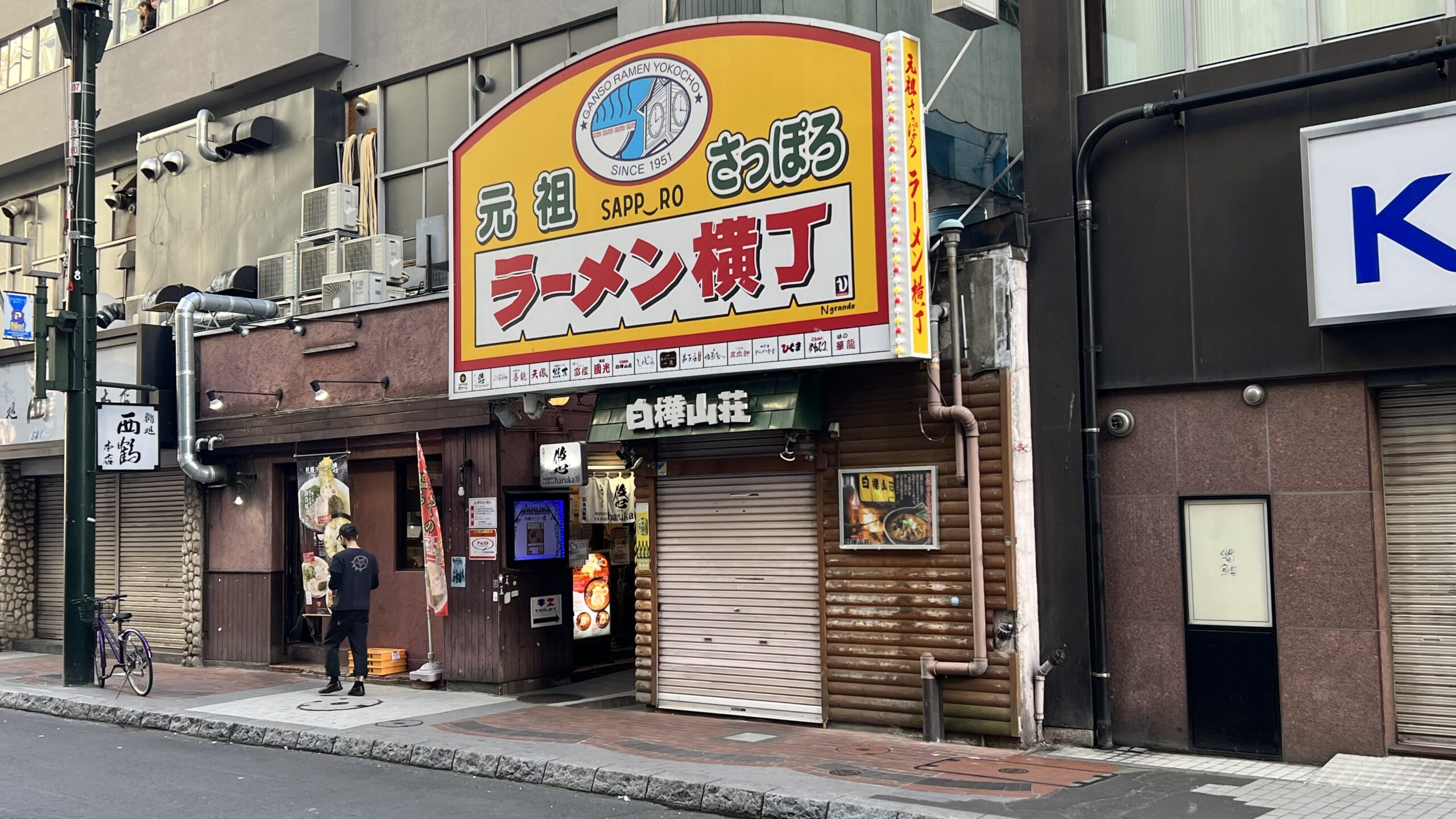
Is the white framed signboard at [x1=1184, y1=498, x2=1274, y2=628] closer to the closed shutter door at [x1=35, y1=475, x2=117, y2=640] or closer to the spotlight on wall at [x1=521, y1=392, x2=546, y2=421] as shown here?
the spotlight on wall at [x1=521, y1=392, x2=546, y2=421]

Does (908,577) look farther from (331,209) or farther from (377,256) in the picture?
(331,209)

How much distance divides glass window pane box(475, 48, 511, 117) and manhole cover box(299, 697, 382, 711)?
8410mm

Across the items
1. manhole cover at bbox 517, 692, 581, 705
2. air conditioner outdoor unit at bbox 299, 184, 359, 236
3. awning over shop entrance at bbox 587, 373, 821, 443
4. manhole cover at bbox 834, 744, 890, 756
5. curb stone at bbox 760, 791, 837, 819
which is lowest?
manhole cover at bbox 517, 692, 581, 705

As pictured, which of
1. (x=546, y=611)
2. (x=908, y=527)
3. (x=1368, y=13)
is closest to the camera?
(x=1368, y=13)

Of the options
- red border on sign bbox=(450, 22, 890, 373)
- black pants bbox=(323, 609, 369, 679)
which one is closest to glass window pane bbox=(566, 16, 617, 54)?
red border on sign bbox=(450, 22, 890, 373)

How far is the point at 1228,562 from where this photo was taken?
10.5 metres

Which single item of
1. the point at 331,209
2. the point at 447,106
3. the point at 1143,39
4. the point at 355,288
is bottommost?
the point at 355,288

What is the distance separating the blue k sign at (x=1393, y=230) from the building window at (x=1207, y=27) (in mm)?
1454

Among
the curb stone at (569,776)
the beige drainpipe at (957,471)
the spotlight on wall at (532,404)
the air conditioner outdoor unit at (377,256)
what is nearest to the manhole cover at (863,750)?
the beige drainpipe at (957,471)

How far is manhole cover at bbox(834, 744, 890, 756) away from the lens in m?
10.9

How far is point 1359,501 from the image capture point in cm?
989

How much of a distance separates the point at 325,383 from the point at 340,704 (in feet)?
15.2

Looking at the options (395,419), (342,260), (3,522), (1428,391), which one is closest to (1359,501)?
(1428,391)

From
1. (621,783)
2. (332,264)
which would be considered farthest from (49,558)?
(621,783)
